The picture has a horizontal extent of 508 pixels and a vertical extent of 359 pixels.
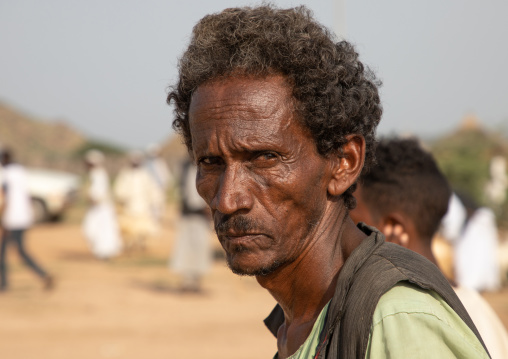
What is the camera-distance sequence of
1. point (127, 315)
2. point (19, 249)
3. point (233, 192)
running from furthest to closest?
1. point (19, 249)
2. point (127, 315)
3. point (233, 192)

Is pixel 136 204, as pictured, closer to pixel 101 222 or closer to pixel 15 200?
pixel 101 222

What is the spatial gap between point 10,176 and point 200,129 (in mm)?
10524

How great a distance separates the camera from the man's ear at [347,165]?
211 centimetres

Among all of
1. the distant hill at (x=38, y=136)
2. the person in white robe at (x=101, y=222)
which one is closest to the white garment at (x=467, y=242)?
the person in white robe at (x=101, y=222)

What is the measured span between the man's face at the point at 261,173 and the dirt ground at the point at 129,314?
6.82 metres

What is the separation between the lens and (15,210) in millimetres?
11742

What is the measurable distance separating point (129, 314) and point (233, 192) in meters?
→ 9.41

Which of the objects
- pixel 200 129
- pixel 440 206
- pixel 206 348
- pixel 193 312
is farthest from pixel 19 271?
pixel 200 129

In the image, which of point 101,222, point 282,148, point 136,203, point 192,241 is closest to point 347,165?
point 282,148

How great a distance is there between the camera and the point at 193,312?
11.1 metres

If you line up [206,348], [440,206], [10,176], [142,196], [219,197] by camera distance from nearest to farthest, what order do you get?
[219,197] → [440,206] → [206,348] → [10,176] → [142,196]

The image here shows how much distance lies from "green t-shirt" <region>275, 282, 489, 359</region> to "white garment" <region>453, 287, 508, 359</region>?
133cm

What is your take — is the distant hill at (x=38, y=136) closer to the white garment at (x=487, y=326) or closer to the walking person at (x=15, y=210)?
the walking person at (x=15, y=210)

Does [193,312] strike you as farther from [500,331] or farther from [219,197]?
[219,197]
